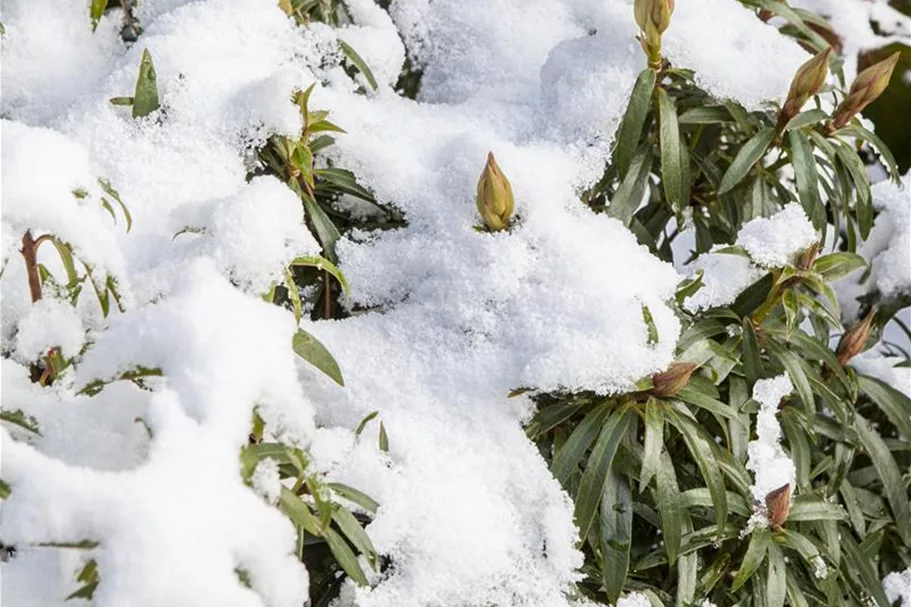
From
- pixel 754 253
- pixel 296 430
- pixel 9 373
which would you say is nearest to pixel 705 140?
pixel 754 253

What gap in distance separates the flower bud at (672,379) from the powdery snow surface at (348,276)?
0.04 ft

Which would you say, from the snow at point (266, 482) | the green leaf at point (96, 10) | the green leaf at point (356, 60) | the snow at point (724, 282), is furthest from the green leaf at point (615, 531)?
the green leaf at point (96, 10)

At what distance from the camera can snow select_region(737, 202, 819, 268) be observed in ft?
3.61

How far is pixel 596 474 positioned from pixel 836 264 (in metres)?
0.39

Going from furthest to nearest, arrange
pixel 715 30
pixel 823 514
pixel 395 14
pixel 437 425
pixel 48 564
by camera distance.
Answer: pixel 395 14 → pixel 715 30 → pixel 823 514 → pixel 437 425 → pixel 48 564

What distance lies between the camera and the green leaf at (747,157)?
1.17 metres

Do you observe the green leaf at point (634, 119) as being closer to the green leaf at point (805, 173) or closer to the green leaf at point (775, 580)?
the green leaf at point (805, 173)

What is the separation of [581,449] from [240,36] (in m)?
0.64

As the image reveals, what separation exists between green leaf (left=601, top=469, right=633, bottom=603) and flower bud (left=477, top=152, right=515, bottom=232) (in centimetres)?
29

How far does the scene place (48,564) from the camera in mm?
811

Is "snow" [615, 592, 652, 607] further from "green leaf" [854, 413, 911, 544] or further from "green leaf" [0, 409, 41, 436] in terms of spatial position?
"green leaf" [0, 409, 41, 436]

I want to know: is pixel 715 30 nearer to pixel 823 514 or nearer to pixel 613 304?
pixel 613 304

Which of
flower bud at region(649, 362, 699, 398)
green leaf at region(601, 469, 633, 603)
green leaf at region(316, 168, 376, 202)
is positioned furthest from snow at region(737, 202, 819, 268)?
green leaf at region(316, 168, 376, 202)

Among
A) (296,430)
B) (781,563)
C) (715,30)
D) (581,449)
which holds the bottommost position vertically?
(781,563)
